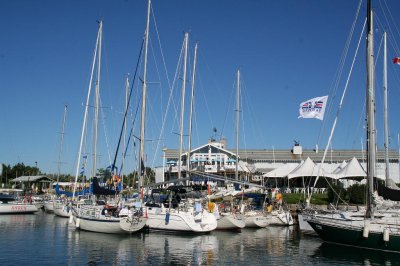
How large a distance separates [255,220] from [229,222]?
3.56m

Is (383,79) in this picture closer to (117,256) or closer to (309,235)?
(309,235)

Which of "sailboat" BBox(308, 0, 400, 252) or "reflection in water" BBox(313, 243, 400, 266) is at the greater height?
"sailboat" BBox(308, 0, 400, 252)

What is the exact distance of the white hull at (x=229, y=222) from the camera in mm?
34938

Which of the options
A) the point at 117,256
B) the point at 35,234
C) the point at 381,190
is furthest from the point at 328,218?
the point at 35,234

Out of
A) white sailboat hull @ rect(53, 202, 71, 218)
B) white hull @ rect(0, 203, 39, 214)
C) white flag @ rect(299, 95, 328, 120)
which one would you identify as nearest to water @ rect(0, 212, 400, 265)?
white flag @ rect(299, 95, 328, 120)

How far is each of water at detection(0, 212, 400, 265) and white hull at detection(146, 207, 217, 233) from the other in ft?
1.86

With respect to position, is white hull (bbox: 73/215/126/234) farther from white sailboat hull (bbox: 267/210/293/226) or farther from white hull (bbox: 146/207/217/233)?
white sailboat hull (bbox: 267/210/293/226)

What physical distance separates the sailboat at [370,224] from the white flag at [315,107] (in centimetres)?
513

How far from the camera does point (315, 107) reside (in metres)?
32.5

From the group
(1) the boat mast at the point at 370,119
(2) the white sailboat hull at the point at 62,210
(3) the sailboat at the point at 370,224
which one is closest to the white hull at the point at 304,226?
(3) the sailboat at the point at 370,224

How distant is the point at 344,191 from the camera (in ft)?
158

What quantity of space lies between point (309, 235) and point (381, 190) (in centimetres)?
868

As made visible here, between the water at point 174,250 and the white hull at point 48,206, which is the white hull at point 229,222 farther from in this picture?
the white hull at point 48,206

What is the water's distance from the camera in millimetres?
23172
